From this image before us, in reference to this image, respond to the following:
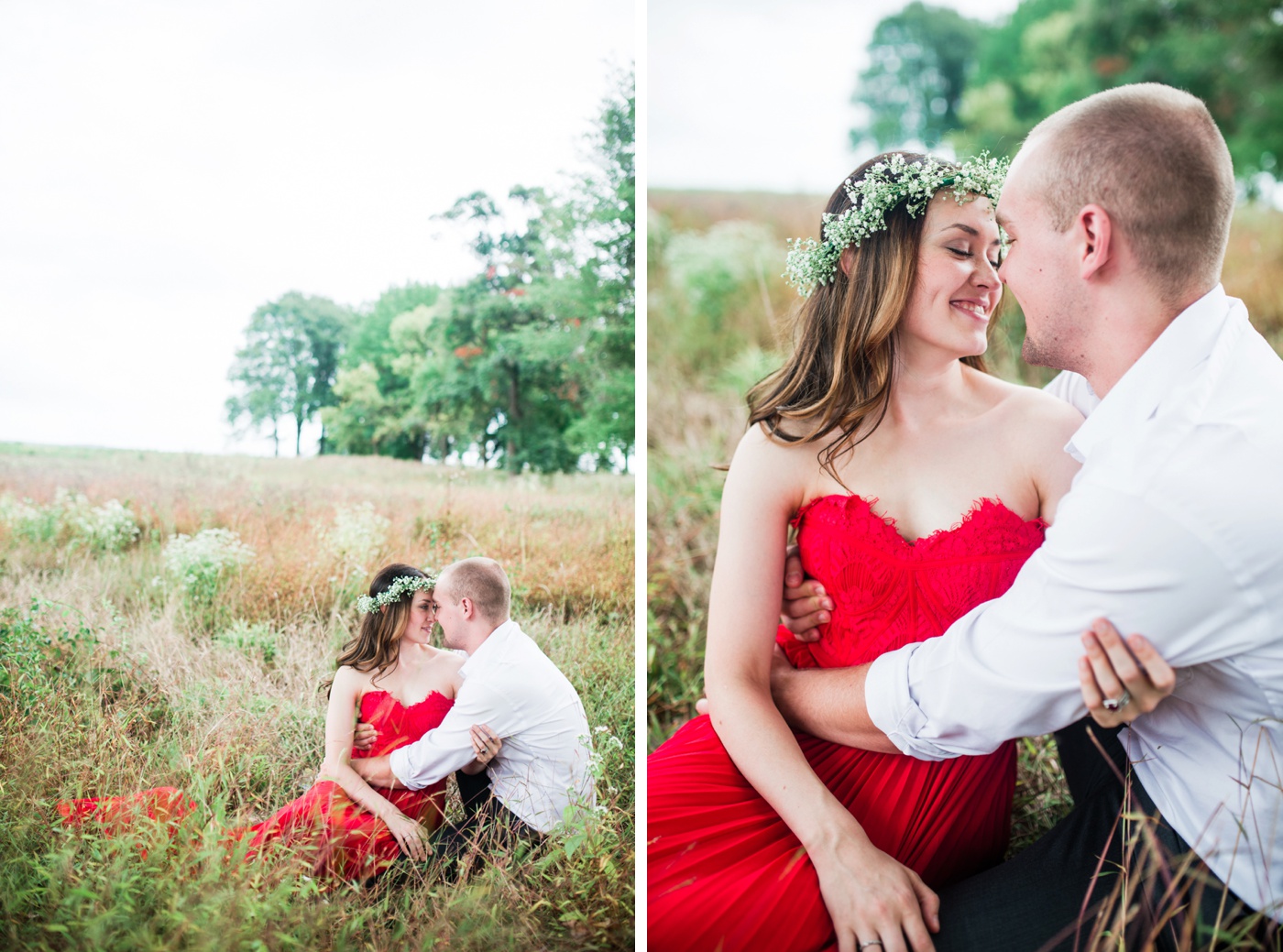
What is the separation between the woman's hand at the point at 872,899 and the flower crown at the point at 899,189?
1315mm

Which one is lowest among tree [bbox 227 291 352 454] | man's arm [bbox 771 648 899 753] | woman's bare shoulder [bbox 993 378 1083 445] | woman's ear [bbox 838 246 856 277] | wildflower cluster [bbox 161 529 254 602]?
man's arm [bbox 771 648 899 753]

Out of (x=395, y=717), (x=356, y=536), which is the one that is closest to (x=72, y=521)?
(x=356, y=536)

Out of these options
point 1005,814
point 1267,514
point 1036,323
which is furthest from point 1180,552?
point 1005,814

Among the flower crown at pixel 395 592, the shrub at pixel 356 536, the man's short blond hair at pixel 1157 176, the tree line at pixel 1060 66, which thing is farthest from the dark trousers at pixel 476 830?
the tree line at pixel 1060 66

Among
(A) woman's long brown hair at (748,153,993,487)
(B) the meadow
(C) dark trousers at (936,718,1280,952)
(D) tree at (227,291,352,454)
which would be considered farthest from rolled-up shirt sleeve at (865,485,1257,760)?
(D) tree at (227,291,352,454)

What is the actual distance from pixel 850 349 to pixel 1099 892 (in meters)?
1.25

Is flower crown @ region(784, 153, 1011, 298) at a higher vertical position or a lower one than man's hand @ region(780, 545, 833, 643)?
higher

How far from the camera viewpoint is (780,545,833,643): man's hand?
2016mm

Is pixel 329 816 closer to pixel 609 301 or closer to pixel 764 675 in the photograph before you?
pixel 764 675

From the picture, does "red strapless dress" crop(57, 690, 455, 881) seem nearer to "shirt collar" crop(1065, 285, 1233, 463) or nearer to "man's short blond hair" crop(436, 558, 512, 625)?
"man's short blond hair" crop(436, 558, 512, 625)

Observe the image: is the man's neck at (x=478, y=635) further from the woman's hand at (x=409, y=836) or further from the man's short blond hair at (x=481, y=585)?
the woman's hand at (x=409, y=836)

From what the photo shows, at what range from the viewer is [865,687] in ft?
6.08

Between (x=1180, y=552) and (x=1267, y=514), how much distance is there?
143mm

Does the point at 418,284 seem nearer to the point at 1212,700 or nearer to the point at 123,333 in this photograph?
the point at 123,333
